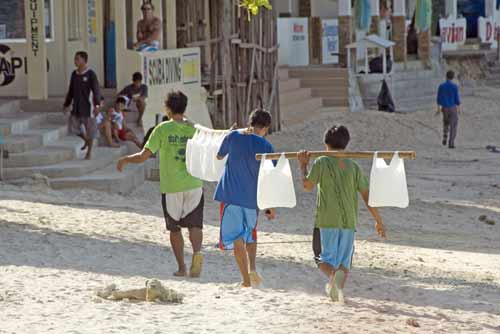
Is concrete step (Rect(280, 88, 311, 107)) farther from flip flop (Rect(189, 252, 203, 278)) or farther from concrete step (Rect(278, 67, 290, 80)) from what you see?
flip flop (Rect(189, 252, 203, 278))

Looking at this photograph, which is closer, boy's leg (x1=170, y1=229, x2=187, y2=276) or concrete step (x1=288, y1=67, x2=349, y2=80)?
boy's leg (x1=170, y1=229, x2=187, y2=276)

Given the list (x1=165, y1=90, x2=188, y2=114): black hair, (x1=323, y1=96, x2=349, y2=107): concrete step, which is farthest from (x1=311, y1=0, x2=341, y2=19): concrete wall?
(x1=165, y1=90, x2=188, y2=114): black hair

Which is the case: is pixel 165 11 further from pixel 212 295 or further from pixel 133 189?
pixel 212 295

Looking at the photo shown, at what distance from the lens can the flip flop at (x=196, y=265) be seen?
10773 millimetres

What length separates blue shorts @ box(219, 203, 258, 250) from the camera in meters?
9.95

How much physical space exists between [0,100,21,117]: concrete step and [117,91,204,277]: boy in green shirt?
9834mm

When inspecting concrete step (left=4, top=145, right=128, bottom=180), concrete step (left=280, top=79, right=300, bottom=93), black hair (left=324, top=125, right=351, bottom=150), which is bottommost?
concrete step (left=4, top=145, right=128, bottom=180)

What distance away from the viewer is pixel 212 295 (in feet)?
32.5

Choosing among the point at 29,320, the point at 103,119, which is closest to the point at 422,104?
the point at 103,119

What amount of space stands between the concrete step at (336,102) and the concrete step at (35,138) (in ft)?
40.2

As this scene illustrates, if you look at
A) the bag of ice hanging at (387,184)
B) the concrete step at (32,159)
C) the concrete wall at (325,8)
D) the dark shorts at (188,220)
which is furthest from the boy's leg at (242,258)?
the concrete wall at (325,8)

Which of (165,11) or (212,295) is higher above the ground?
(165,11)

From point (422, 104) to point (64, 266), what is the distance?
2434 cm

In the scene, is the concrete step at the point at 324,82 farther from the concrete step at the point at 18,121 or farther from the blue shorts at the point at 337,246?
the blue shorts at the point at 337,246
